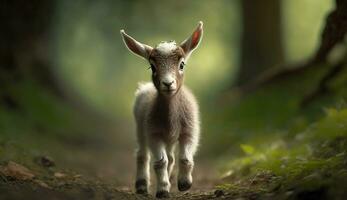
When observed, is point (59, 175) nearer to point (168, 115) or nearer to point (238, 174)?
point (168, 115)

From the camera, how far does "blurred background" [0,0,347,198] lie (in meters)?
11.8

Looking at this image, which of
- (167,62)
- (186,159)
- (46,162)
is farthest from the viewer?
(46,162)

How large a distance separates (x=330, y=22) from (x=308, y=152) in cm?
205

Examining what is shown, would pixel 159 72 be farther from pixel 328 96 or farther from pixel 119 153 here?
pixel 119 153

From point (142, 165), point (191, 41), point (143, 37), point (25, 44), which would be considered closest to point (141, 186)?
point (142, 165)

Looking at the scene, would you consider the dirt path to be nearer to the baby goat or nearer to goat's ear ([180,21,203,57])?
the baby goat

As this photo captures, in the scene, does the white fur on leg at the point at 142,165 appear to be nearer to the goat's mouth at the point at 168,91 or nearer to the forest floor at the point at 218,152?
the forest floor at the point at 218,152

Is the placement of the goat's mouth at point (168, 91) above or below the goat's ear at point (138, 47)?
below

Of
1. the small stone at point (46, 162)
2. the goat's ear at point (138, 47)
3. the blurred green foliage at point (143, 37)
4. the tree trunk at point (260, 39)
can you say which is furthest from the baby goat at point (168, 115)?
the blurred green foliage at point (143, 37)

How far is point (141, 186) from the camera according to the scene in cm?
878

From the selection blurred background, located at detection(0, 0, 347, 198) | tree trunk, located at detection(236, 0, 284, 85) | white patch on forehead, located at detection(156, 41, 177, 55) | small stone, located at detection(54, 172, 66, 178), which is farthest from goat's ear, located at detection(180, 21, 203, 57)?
tree trunk, located at detection(236, 0, 284, 85)

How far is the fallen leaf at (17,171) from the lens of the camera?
301 inches

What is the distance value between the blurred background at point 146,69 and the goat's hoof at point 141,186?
0.85 meters

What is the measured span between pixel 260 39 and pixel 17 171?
12.9 meters
